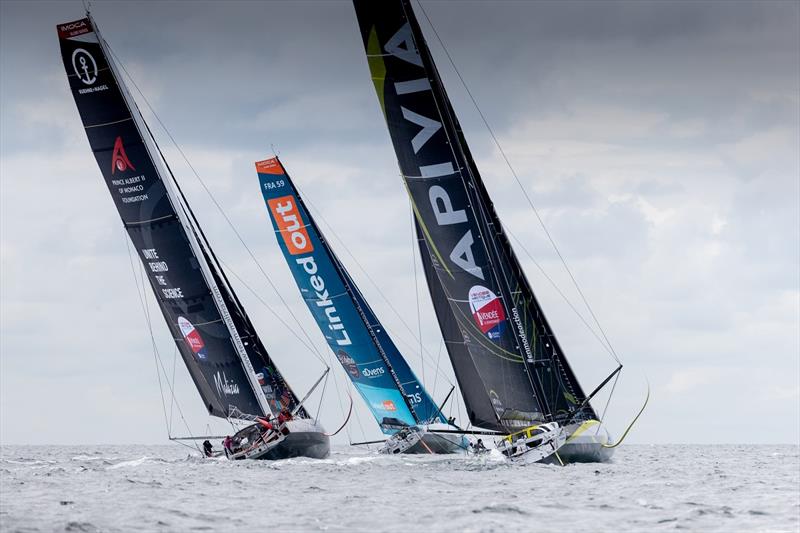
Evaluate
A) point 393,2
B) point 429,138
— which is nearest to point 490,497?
point 429,138

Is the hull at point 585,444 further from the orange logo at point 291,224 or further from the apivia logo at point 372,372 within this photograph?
the orange logo at point 291,224

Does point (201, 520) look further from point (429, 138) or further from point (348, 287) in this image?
point (348, 287)

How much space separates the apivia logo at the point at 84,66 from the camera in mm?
37750

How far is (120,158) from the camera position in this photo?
126 ft

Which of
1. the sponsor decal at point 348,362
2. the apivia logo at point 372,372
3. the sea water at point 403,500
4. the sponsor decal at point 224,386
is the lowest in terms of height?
the sea water at point 403,500

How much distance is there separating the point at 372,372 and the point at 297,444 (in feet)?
18.9

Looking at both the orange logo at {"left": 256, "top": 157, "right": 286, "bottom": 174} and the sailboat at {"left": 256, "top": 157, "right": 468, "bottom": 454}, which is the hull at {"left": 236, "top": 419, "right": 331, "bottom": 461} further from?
the orange logo at {"left": 256, "top": 157, "right": 286, "bottom": 174}

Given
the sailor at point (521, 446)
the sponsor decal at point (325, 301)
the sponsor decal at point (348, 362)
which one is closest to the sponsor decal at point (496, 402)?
the sailor at point (521, 446)

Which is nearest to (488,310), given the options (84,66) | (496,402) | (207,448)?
(496,402)

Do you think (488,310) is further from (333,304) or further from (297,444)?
(333,304)

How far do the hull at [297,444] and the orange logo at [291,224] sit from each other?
6679 mm

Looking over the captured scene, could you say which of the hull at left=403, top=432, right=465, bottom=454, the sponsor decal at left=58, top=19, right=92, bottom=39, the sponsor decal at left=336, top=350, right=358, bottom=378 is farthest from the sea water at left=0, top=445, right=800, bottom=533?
the sponsor decal at left=58, top=19, right=92, bottom=39

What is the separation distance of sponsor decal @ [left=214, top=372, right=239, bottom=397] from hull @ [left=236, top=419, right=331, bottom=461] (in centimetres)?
229

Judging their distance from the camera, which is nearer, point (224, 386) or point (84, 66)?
point (84, 66)
